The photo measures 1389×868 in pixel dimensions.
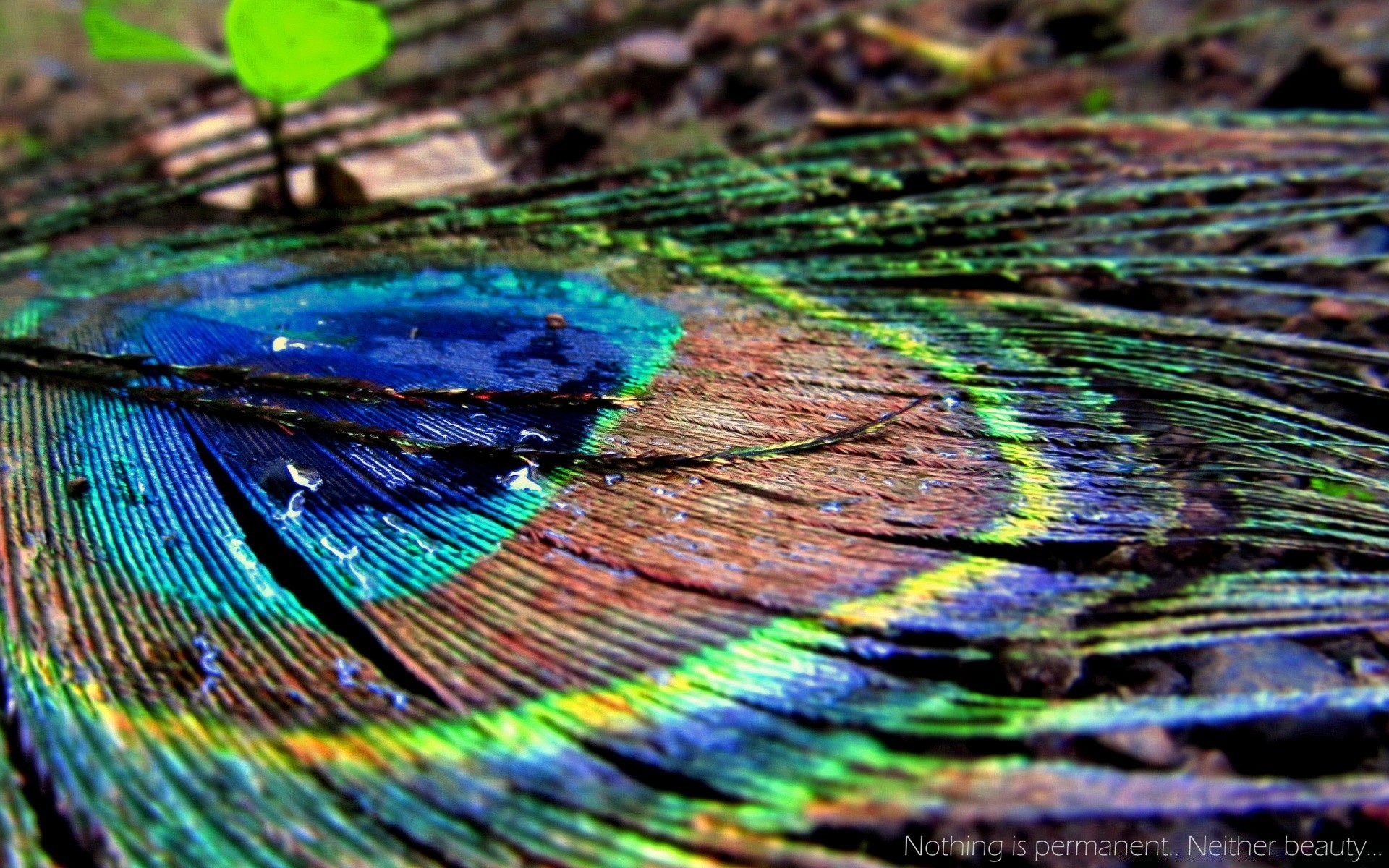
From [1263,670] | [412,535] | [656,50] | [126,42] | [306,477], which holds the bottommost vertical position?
[1263,670]

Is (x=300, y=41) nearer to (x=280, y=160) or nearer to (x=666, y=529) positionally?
(x=280, y=160)

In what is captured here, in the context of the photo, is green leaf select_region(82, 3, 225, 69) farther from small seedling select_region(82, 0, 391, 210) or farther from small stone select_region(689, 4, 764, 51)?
small stone select_region(689, 4, 764, 51)

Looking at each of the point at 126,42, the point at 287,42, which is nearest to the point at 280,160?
the point at 287,42

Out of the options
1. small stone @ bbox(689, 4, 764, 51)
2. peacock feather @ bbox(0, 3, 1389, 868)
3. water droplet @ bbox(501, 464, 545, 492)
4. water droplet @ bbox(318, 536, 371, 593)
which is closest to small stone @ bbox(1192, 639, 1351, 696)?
peacock feather @ bbox(0, 3, 1389, 868)

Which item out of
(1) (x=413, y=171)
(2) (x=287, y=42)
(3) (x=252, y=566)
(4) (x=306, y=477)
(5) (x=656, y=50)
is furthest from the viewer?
(5) (x=656, y=50)

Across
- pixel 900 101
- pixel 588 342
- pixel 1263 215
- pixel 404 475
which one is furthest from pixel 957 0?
pixel 404 475

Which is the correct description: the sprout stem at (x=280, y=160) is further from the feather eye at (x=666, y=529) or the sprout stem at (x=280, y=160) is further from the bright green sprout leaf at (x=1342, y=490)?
the bright green sprout leaf at (x=1342, y=490)
